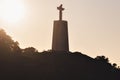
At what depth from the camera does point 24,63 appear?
62.6 metres

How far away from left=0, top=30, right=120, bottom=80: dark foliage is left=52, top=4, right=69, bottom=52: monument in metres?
2.60

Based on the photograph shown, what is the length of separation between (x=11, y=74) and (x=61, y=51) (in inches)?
590

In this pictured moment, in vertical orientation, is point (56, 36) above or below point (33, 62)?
above

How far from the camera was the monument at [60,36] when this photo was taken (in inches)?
2921

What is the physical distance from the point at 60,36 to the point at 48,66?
10648 mm

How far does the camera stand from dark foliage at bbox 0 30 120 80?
196ft

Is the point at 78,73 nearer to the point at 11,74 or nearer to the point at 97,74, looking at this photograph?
the point at 97,74

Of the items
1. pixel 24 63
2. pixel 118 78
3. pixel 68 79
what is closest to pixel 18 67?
pixel 24 63

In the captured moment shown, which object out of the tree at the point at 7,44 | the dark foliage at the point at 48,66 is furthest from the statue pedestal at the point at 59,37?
the tree at the point at 7,44

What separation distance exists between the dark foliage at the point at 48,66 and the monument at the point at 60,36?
8.54ft

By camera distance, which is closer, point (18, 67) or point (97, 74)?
point (18, 67)

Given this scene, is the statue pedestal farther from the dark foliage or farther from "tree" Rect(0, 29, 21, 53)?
"tree" Rect(0, 29, 21, 53)

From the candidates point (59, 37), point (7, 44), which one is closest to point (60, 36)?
point (59, 37)

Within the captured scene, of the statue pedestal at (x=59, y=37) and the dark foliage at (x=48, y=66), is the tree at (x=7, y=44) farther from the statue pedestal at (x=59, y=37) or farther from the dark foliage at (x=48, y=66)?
the statue pedestal at (x=59, y=37)
